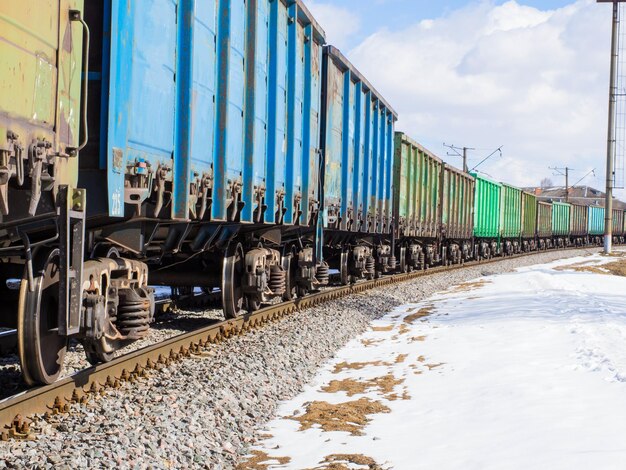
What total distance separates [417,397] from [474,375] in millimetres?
958

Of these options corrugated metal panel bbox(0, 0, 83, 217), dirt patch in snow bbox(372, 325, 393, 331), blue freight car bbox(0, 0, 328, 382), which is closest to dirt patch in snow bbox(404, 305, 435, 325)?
dirt patch in snow bbox(372, 325, 393, 331)

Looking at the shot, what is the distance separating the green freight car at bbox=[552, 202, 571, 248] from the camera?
190 feet

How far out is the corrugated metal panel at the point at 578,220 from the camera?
65681 millimetres

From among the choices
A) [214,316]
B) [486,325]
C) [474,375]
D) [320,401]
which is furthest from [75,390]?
[486,325]

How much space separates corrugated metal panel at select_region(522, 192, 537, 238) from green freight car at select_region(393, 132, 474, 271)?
14.2 meters

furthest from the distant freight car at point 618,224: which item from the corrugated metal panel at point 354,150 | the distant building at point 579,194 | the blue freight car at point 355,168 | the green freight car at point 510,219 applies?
the corrugated metal panel at point 354,150

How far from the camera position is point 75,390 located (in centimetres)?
565

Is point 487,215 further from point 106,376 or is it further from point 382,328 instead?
point 106,376

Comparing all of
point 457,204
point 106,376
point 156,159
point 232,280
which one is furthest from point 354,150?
point 457,204

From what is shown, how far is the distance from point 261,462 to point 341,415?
3.86 feet

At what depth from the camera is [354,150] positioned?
1541cm

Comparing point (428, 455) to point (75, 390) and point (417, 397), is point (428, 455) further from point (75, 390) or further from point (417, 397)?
point (75, 390)

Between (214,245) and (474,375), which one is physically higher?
(214,245)

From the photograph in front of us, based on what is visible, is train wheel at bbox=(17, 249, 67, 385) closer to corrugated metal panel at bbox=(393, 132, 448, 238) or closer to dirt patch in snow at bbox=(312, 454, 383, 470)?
dirt patch in snow at bbox=(312, 454, 383, 470)
